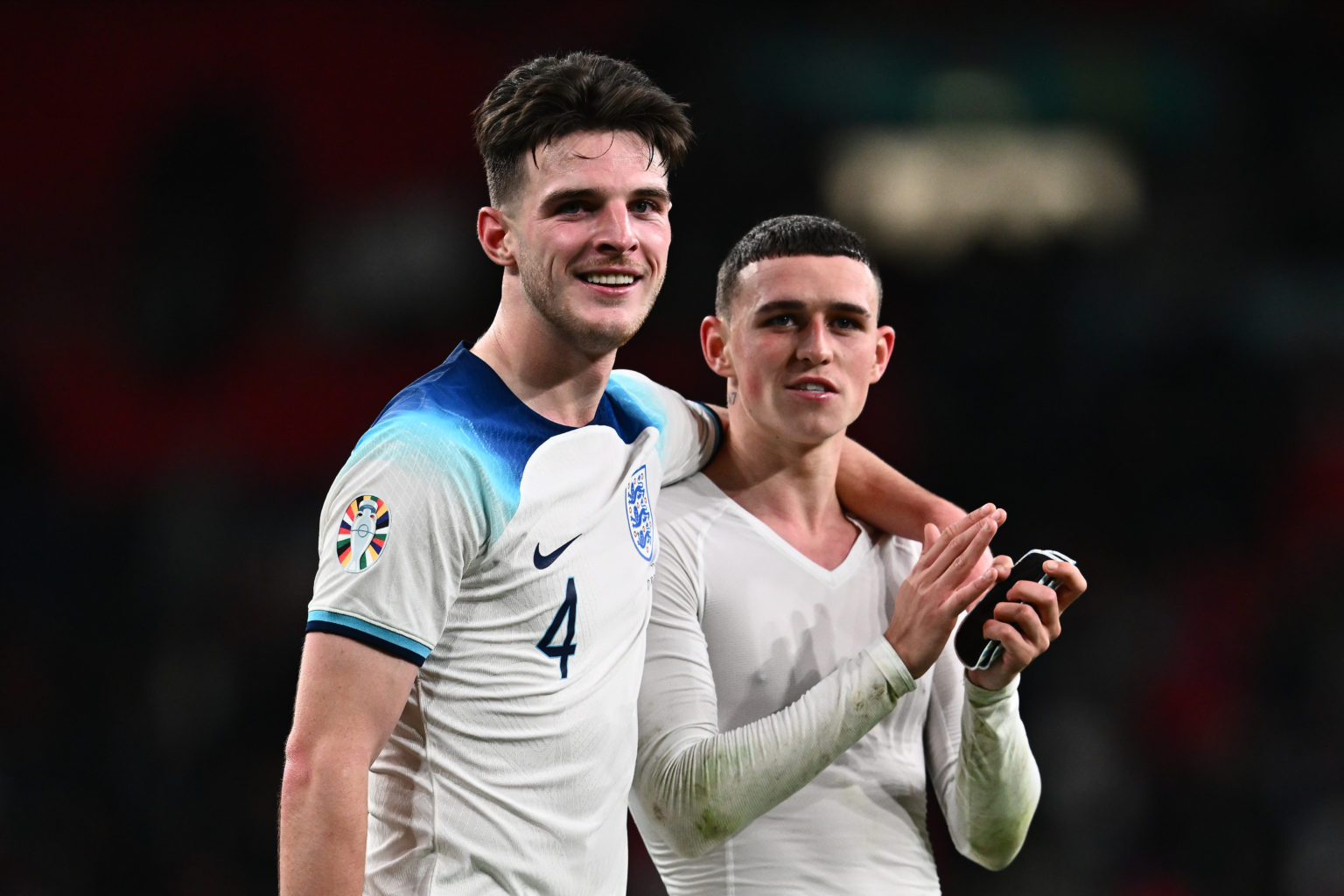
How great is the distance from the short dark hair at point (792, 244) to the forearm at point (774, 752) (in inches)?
32.2

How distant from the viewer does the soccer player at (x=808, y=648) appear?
2.51m

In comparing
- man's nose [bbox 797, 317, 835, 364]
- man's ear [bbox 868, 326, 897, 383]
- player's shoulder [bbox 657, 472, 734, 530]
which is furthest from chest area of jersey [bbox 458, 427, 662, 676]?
man's ear [bbox 868, 326, 897, 383]

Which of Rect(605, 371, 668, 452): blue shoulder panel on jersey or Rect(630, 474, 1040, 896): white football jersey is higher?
Rect(605, 371, 668, 452): blue shoulder panel on jersey

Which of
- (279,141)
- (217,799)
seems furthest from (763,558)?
(279,141)

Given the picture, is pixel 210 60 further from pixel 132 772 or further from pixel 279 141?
pixel 132 772

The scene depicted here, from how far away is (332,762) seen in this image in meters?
1.92

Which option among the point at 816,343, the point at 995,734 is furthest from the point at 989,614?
the point at 816,343

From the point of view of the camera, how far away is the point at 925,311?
8773 mm

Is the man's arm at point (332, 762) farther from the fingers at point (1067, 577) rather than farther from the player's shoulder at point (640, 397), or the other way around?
the fingers at point (1067, 577)

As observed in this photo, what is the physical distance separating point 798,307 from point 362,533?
1169 mm

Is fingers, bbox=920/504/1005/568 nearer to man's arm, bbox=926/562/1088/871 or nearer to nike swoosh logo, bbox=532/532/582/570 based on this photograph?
man's arm, bbox=926/562/1088/871

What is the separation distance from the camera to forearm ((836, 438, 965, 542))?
292cm

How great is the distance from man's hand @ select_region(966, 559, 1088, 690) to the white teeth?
0.86 meters

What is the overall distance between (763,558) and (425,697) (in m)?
0.96
